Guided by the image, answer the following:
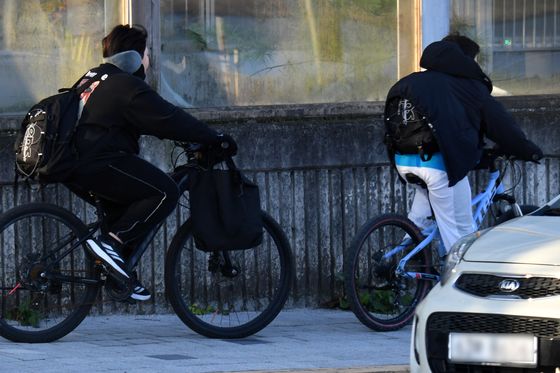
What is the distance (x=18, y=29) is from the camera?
30.1 ft

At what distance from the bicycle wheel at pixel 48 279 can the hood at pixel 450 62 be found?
2378 mm

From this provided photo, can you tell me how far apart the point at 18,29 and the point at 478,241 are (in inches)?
164

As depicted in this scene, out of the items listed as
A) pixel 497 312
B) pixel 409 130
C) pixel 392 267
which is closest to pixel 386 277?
pixel 392 267

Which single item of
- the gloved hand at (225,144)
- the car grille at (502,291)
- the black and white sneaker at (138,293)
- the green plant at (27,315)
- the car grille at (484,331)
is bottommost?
the green plant at (27,315)

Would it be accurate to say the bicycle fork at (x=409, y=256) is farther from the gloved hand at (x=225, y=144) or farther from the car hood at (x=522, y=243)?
the car hood at (x=522, y=243)

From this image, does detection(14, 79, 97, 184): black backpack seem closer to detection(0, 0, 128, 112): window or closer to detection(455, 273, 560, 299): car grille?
detection(0, 0, 128, 112): window

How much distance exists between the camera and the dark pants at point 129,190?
7410 millimetres

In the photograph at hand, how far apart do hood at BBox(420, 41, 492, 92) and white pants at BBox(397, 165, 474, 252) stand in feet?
2.06

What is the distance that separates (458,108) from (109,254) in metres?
2.30

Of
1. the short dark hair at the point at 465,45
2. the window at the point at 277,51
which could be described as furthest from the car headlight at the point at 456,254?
the window at the point at 277,51

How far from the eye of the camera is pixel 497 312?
5.77 metres

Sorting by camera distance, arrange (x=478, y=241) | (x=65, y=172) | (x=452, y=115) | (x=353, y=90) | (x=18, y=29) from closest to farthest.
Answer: (x=478, y=241)
(x=65, y=172)
(x=452, y=115)
(x=18, y=29)
(x=353, y=90)

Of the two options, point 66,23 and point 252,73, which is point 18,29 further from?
point 252,73

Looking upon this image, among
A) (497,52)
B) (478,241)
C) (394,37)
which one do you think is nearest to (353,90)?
(394,37)
